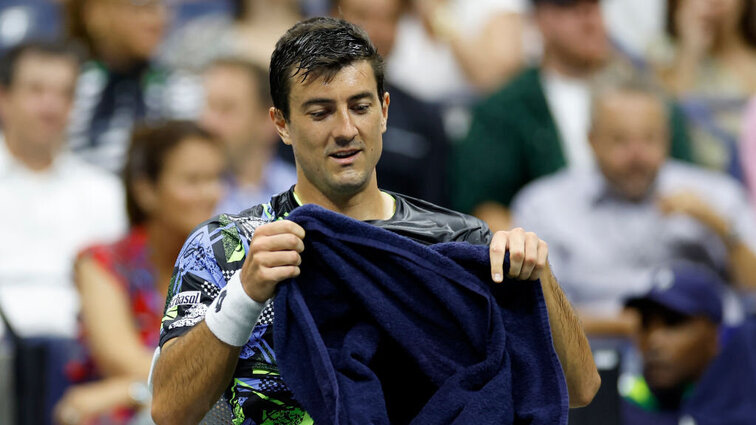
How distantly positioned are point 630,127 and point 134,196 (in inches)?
99.4

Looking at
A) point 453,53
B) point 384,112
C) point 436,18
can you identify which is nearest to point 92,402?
point 384,112

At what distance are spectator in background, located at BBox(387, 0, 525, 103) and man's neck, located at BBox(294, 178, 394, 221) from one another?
445 cm

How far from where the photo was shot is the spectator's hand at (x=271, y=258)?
226 cm

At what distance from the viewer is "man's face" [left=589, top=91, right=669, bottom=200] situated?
591 centimetres

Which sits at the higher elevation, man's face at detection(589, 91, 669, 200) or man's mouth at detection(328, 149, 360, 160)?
man's mouth at detection(328, 149, 360, 160)

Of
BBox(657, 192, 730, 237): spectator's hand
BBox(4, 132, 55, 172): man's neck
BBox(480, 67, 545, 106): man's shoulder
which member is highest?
BBox(480, 67, 545, 106): man's shoulder

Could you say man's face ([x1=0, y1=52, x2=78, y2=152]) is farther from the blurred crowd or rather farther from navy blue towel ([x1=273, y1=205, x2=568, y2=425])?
navy blue towel ([x1=273, y1=205, x2=568, y2=425])

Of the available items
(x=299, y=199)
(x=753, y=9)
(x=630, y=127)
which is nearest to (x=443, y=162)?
(x=630, y=127)

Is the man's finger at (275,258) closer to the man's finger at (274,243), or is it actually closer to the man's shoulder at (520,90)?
the man's finger at (274,243)

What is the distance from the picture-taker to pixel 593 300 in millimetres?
5750

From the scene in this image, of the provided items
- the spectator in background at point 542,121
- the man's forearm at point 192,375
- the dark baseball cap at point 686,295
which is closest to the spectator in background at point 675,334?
the dark baseball cap at point 686,295

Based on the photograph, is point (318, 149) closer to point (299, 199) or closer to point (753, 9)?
point (299, 199)

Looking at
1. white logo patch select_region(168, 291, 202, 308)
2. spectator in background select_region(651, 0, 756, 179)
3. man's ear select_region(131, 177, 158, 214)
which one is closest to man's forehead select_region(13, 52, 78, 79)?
man's ear select_region(131, 177, 158, 214)

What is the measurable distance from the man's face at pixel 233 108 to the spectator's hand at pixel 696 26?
2670 mm
